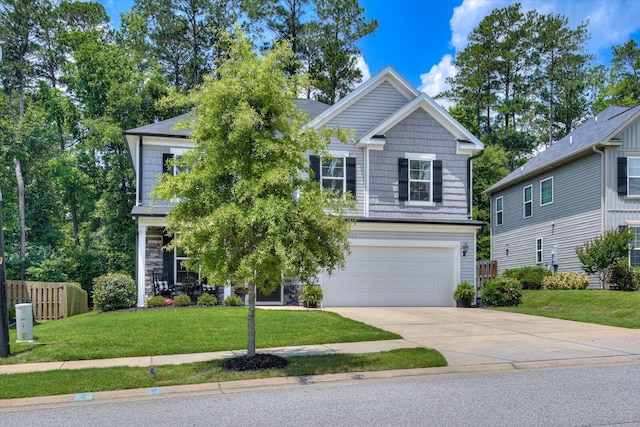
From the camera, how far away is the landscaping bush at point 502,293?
20.0 meters

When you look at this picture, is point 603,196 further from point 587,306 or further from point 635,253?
point 587,306

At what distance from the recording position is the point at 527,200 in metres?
28.1

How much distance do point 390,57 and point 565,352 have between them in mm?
22667

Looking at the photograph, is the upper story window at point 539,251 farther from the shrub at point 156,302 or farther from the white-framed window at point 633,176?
the shrub at point 156,302

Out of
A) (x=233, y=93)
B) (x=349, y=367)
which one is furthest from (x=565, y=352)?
(x=233, y=93)

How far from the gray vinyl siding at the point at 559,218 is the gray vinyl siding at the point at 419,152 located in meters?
5.46

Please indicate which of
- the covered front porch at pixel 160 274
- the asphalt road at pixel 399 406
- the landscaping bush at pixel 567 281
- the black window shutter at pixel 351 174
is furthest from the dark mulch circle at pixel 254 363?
the landscaping bush at pixel 567 281

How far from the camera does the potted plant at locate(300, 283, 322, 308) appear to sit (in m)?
18.6

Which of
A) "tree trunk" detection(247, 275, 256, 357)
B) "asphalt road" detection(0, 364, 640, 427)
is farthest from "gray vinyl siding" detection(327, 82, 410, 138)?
"asphalt road" detection(0, 364, 640, 427)

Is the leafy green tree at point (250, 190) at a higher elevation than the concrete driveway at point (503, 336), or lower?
higher

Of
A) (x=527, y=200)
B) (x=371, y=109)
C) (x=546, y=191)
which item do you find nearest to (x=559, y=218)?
(x=546, y=191)

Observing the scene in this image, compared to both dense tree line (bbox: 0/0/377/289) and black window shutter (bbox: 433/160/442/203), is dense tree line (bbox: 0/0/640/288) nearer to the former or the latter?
dense tree line (bbox: 0/0/377/289)

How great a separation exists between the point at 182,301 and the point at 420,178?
9.76m

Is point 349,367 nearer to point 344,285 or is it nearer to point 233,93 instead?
point 233,93
